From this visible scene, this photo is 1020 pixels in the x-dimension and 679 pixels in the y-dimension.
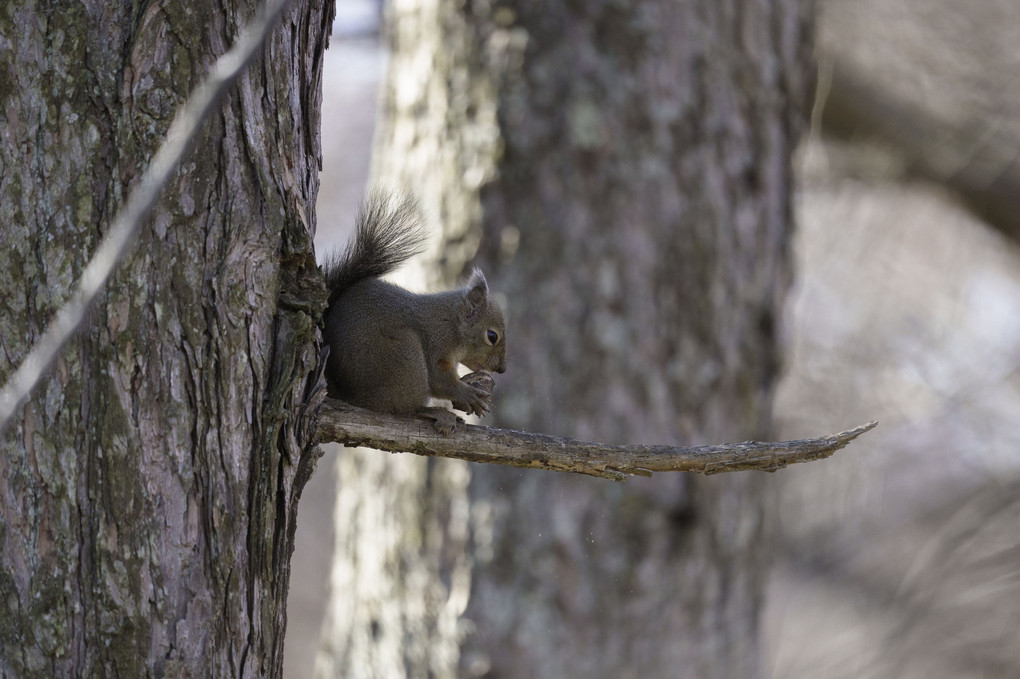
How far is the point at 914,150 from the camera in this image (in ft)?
16.9

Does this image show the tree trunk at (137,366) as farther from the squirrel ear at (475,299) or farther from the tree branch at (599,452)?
the squirrel ear at (475,299)

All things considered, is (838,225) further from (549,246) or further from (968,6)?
(549,246)

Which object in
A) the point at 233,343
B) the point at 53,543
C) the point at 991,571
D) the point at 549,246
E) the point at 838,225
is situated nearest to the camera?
the point at 53,543

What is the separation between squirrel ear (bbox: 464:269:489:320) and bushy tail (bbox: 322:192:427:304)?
34 cm

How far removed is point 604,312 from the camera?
3.38m

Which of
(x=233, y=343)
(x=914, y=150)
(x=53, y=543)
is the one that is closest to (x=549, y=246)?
(x=233, y=343)

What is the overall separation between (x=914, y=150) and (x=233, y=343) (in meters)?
4.62

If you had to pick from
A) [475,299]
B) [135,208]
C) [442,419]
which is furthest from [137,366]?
[475,299]

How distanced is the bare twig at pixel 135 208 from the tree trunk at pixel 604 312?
2.01 meters

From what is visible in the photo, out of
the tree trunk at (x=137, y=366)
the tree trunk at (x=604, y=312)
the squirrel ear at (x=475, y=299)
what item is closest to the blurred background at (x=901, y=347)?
the tree trunk at (x=604, y=312)

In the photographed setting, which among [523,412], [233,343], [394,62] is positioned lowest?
[233,343]

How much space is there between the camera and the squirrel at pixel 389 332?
2035mm

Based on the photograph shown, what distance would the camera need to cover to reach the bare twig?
83 cm

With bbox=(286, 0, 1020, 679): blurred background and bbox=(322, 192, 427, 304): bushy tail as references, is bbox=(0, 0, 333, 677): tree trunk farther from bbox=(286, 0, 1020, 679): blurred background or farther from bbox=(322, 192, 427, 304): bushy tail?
bbox=(286, 0, 1020, 679): blurred background
